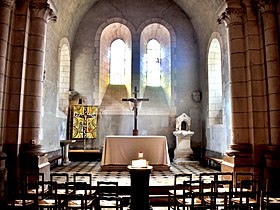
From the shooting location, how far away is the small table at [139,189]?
14.0 ft

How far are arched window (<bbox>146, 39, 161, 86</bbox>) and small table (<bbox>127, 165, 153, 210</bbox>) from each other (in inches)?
293

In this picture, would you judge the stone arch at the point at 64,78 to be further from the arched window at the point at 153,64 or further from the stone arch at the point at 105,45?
the arched window at the point at 153,64

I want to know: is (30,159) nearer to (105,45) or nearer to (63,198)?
(63,198)

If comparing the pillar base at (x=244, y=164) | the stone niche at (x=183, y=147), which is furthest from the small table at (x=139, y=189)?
the stone niche at (x=183, y=147)

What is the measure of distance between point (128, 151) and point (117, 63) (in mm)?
5022

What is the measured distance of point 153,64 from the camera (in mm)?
11633

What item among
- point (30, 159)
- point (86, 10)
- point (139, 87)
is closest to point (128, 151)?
point (30, 159)

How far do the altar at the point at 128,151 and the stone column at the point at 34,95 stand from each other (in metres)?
2.10

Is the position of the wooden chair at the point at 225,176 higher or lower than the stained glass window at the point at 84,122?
lower

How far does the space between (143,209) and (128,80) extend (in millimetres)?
→ 7401

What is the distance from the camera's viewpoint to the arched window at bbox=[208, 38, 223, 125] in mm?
9719

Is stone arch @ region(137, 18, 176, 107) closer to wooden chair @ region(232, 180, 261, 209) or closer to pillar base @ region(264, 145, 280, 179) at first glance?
pillar base @ region(264, 145, 280, 179)

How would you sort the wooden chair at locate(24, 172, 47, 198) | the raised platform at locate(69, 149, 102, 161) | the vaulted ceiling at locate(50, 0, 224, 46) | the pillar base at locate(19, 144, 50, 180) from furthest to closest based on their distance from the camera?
the raised platform at locate(69, 149, 102, 161) → the vaulted ceiling at locate(50, 0, 224, 46) → the pillar base at locate(19, 144, 50, 180) → the wooden chair at locate(24, 172, 47, 198)

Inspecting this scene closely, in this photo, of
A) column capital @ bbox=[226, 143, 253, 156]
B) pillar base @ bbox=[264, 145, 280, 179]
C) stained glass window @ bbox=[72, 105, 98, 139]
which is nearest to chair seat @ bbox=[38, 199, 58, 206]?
column capital @ bbox=[226, 143, 253, 156]
